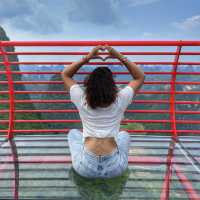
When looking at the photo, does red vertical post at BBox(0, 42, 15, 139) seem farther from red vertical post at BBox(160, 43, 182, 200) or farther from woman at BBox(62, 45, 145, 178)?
red vertical post at BBox(160, 43, 182, 200)

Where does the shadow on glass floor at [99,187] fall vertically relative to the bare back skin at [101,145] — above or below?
below

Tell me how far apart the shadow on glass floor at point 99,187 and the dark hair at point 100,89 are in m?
0.68

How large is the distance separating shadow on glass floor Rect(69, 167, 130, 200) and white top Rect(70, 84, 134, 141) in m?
0.41

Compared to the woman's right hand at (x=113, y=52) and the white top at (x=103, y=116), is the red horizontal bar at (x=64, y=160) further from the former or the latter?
the woman's right hand at (x=113, y=52)

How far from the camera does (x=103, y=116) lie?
3834 millimetres

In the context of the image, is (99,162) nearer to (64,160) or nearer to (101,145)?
(101,145)

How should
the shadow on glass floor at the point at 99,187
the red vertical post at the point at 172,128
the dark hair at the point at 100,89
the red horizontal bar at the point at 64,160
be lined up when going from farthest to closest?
the red horizontal bar at the point at 64,160 < the red vertical post at the point at 172,128 < the dark hair at the point at 100,89 < the shadow on glass floor at the point at 99,187

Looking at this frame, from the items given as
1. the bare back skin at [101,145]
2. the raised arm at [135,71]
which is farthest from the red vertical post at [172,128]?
the raised arm at [135,71]

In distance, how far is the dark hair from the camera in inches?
148

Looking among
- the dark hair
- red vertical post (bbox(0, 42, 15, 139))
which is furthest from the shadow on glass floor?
red vertical post (bbox(0, 42, 15, 139))

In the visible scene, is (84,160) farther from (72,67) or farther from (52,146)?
(52,146)

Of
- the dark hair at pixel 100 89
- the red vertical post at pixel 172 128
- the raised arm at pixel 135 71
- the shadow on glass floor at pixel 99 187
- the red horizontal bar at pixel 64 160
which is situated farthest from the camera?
the red horizontal bar at pixel 64 160

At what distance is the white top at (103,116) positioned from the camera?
384 cm

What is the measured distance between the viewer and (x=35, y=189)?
3.76 m
